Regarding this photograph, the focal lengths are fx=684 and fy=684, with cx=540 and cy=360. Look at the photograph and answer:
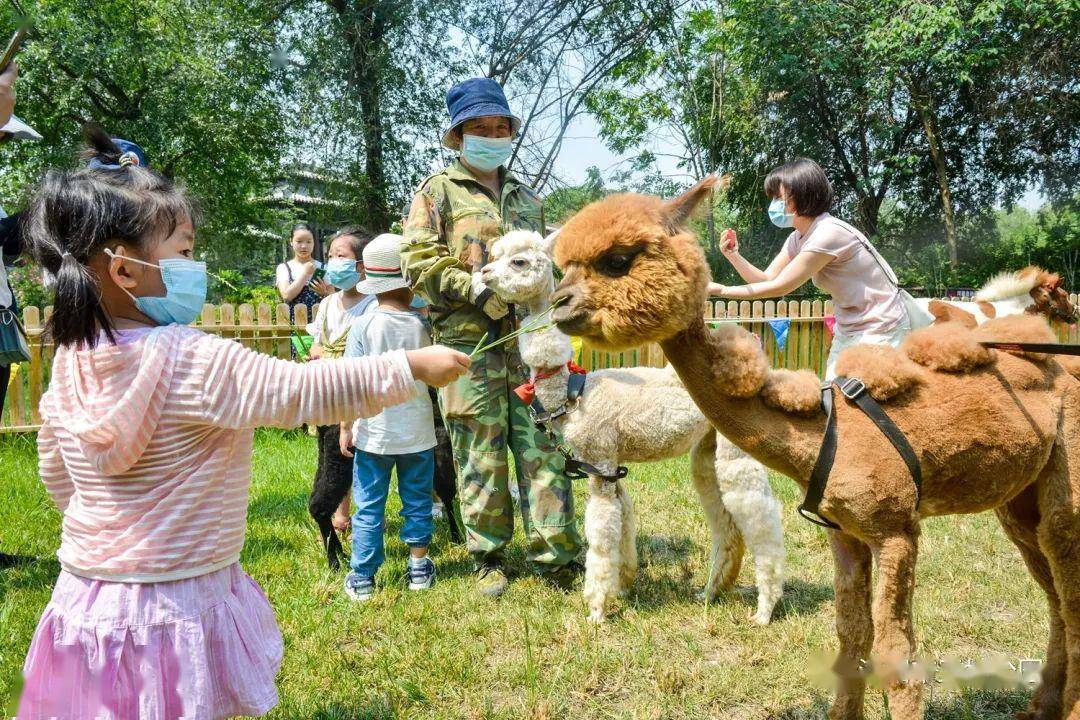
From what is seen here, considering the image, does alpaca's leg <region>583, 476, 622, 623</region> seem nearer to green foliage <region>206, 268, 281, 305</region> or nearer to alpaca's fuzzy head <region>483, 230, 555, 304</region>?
alpaca's fuzzy head <region>483, 230, 555, 304</region>

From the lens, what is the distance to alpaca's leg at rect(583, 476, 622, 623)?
372cm

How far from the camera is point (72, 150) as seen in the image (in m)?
16.9

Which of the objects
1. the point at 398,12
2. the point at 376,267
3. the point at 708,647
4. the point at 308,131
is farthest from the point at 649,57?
the point at 708,647

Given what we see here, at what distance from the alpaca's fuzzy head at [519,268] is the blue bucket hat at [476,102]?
0.86 metres

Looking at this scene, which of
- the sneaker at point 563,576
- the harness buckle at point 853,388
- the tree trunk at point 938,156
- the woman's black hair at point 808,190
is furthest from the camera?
the tree trunk at point 938,156

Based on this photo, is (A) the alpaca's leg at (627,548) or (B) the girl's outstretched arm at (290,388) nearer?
(B) the girl's outstretched arm at (290,388)

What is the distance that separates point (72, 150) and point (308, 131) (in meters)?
6.44

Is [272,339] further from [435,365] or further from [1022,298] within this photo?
[1022,298]

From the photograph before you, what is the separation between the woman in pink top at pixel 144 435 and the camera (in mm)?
1694

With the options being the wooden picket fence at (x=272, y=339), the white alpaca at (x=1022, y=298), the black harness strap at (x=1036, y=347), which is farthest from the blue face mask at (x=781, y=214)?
the wooden picket fence at (x=272, y=339)

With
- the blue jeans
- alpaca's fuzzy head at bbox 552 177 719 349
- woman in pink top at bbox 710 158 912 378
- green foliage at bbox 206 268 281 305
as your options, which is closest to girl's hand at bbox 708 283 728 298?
woman in pink top at bbox 710 158 912 378

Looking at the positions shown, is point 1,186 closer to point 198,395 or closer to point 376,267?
point 376,267

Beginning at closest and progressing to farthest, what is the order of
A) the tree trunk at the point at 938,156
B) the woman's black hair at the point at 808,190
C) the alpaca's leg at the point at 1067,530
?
1. the alpaca's leg at the point at 1067,530
2. the woman's black hair at the point at 808,190
3. the tree trunk at the point at 938,156

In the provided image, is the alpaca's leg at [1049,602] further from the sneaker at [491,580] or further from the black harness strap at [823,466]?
the sneaker at [491,580]
